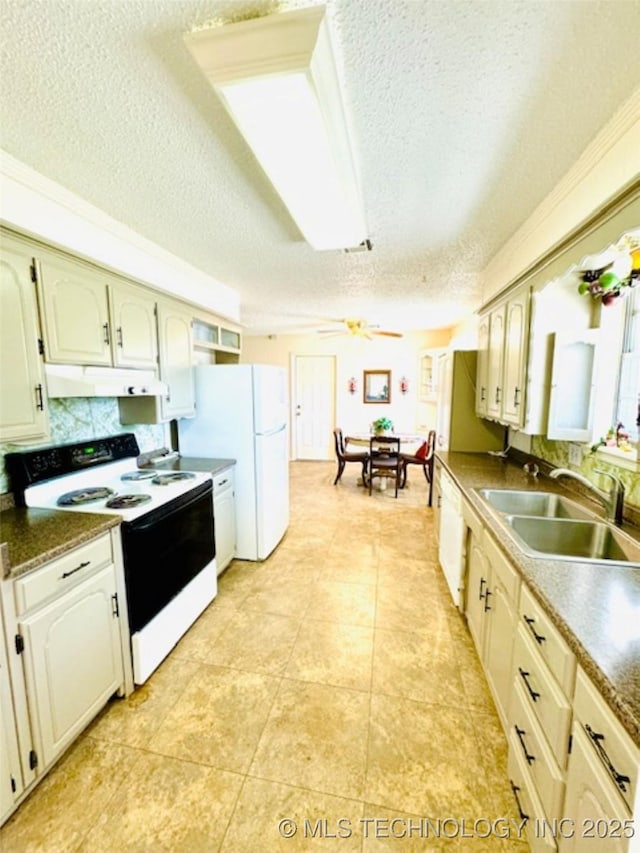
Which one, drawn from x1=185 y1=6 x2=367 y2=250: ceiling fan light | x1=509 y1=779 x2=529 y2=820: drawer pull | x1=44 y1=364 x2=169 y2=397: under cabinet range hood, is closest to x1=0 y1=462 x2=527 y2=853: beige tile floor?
x1=509 y1=779 x2=529 y2=820: drawer pull

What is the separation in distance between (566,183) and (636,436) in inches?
49.5

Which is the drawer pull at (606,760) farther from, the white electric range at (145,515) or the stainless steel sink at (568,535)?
the white electric range at (145,515)

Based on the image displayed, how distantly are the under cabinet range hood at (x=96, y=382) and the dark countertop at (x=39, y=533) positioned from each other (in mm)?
584

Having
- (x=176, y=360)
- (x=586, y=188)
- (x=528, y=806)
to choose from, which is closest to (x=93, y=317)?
(x=176, y=360)

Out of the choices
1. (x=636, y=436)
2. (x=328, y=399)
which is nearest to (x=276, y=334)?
(x=328, y=399)

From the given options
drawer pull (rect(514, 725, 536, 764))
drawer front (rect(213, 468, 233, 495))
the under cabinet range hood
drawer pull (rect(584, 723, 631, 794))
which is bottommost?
drawer pull (rect(514, 725, 536, 764))

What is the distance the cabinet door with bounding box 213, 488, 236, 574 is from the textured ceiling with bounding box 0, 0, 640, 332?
191 cm

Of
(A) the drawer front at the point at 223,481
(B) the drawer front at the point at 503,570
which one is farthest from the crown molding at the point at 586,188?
(A) the drawer front at the point at 223,481

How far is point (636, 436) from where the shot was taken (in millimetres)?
1725

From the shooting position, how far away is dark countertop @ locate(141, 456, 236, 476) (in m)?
2.64

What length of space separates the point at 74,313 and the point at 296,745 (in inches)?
90.6

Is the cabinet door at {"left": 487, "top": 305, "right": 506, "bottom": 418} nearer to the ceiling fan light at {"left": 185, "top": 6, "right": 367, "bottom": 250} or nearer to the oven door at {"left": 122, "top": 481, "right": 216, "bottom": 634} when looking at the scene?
the ceiling fan light at {"left": 185, "top": 6, "right": 367, "bottom": 250}

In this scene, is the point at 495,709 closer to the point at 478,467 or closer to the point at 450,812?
the point at 450,812

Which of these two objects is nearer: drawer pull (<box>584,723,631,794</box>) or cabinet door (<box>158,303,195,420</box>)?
drawer pull (<box>584,723,631,794</box>)
